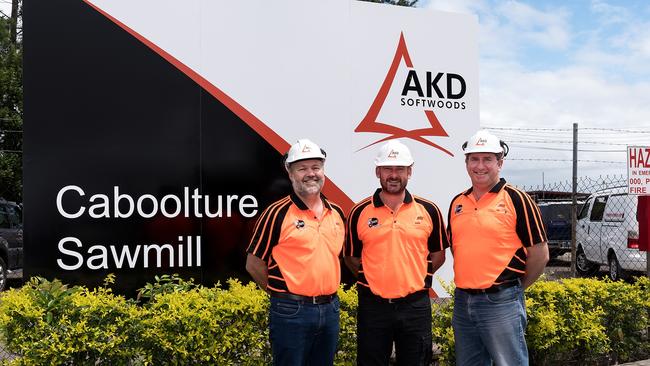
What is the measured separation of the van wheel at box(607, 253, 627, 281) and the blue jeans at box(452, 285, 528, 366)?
8942 millimetres

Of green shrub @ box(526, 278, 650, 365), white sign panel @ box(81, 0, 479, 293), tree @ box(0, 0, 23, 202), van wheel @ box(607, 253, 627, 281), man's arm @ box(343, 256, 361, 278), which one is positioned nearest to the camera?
man's arm @ box(343, 256, 361, 278)

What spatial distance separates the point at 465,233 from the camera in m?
3.48

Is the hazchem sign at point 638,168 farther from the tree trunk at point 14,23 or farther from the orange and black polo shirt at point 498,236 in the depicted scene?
the tree trunk at point 14,23

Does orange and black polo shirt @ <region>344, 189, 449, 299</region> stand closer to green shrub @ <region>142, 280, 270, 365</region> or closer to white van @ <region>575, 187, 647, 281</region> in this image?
green shrub @ <region>142, 280, 270, 365</region>

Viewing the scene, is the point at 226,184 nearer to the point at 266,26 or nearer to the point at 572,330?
the point at 266,26

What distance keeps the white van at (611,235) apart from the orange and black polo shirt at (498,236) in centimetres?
824

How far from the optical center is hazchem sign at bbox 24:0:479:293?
4.40 m

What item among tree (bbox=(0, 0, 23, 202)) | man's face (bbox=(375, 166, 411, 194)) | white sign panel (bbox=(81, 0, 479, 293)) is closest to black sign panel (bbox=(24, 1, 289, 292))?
white sign panel (bbox=(81, 0, 479, 293))

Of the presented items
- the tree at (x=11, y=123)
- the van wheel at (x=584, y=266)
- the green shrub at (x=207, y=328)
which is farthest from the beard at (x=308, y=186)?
the tree at (x=11, y=123)

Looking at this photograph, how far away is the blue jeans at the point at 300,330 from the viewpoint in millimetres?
3193

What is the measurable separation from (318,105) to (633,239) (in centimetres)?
811

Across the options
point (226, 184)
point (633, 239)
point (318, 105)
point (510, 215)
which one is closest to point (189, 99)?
point (226, 184)

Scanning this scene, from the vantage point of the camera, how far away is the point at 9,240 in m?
11.0

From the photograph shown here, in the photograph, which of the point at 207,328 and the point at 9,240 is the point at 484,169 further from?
the point at 9,240
